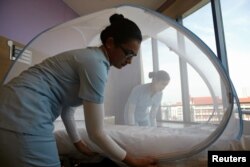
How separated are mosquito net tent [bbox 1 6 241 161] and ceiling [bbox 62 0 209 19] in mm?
598

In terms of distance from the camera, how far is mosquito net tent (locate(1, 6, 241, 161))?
86cm

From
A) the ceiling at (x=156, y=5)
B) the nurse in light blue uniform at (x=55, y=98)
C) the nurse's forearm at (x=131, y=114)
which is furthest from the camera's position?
the ceiling at (x=156, y=5)

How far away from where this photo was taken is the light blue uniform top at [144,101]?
4.95ft

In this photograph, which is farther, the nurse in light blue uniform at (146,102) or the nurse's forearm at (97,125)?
the nurse in light blue uniform at (146,102)

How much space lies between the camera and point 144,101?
1.55 metres

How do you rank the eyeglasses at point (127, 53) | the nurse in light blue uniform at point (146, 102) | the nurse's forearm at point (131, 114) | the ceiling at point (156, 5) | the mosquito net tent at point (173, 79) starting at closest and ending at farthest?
the eyeglasses at point (127, 53)
the mosquito net tent at point (173, 79)
the nurse in light blue uniform at point (146, 102)
the nurse's forearm at point (131, 114)
the ceiling at point (156, 5)

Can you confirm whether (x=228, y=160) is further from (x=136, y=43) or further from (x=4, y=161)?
(x=4, y=161)

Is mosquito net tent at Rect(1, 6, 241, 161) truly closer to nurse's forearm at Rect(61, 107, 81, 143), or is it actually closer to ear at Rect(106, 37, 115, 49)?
nurse's forearm at Rect(61, 107, 81, 143)

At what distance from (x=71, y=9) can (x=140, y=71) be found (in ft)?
4.47

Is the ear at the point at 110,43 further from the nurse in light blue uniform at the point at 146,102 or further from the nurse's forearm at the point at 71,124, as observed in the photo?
the nurse in light blue uniform at the point at 146,102

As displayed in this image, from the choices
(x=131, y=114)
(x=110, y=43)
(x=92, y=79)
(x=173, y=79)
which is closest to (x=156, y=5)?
(x=173, y=79)

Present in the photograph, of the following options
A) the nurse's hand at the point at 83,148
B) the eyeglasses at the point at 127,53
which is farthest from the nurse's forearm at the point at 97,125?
the nurse's hand at the point at 83,148

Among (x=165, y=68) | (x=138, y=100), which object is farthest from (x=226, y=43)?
(x=138, y=100)

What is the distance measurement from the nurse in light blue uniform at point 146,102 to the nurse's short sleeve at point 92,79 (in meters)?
0.84
